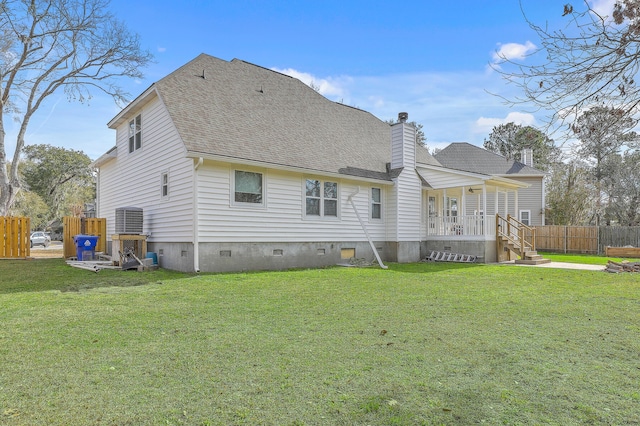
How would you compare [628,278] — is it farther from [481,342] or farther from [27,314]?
[27,314]

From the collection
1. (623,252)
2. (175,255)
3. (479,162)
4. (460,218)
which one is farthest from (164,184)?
(479,162)

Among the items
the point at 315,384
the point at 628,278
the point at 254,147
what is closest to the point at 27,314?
the point at 315,384

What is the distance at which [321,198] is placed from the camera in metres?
13.2

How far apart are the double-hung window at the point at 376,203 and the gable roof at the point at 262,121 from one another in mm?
644

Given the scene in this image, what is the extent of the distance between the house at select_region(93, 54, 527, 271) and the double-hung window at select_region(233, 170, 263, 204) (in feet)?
0.10

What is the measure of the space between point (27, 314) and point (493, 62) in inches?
261

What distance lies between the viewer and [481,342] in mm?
4293

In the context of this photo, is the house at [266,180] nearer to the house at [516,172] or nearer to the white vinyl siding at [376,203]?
the white vinyl siding at [376,203]

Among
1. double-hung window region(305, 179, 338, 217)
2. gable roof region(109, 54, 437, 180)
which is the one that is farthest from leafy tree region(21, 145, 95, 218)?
double-hung window region(305, 179, 338, 217)

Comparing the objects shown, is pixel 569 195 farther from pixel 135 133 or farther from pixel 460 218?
pixel 135 133

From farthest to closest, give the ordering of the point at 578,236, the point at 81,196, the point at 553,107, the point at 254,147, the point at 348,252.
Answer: the point at 81,196 < the point at 578,236 < the point at 348,252 < the point at 254,147 < the point at 553,107

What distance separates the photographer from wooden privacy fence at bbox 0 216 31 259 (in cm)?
1345

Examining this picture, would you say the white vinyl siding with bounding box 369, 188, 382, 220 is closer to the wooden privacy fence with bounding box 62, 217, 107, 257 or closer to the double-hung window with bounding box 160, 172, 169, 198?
the double-hung window with bounding box 160, 172, 169, 198

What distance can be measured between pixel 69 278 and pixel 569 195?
31.6 meters
